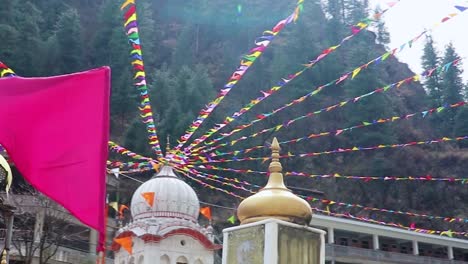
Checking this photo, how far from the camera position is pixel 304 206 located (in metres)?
6.93

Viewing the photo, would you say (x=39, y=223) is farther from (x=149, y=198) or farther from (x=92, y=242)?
(x=149, y=198)

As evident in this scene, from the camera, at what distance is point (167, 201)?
2612 cm

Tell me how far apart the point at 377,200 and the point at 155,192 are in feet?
77.6

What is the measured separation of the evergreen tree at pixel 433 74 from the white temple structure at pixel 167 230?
115ft

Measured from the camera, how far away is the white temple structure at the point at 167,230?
2558 cm

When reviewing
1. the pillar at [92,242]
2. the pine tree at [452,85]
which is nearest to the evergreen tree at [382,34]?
the pine tree at [452,85]

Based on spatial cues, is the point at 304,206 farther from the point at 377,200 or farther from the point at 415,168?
the point at 415,168

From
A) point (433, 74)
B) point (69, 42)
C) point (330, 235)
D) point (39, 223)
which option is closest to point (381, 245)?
point (330, 235)

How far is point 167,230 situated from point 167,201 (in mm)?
1245

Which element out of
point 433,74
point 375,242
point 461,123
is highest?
point 433,74

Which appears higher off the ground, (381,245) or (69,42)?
(69,42)

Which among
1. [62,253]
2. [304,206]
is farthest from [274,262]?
[62,253]

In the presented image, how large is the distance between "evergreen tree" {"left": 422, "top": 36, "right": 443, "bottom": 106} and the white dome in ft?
115

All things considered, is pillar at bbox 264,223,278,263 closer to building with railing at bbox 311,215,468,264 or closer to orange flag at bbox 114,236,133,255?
orange flag at bbox 114,236,133,255
